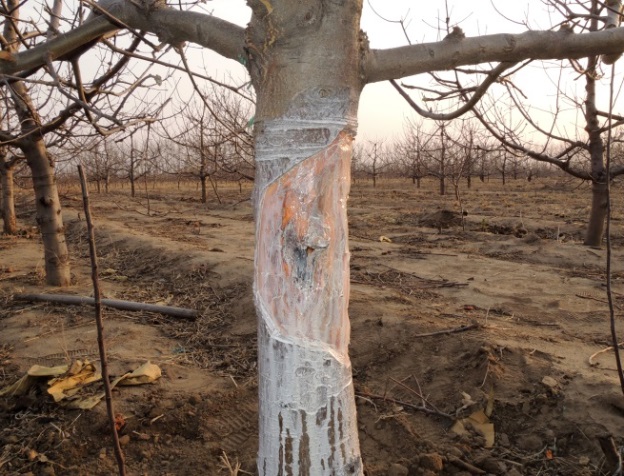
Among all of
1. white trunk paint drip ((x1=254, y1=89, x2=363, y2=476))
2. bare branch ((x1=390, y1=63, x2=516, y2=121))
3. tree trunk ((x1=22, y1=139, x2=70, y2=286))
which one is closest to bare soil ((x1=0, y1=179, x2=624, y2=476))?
tree trunk ((x1=22, y1=139, x2=70, y2=286))

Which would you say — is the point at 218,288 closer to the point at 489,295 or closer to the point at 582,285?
the point at 489,295

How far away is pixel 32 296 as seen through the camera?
466cm

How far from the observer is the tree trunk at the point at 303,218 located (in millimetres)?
1325

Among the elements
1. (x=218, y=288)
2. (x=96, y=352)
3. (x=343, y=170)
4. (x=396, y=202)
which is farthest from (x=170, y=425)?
(x=396, y=202)

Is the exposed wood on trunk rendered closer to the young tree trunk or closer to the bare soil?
the bare soil

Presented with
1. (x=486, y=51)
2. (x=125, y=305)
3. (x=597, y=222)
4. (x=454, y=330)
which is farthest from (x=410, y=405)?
(x=597, y=222)

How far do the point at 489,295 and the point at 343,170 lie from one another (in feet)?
12.2

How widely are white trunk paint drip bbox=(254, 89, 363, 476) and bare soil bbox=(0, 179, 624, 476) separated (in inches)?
25.6

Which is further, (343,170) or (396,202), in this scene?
(396,202)

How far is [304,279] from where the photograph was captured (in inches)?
52.9

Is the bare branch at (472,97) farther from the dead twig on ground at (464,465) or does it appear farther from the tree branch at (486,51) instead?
the dead twig on ground at (464,465)

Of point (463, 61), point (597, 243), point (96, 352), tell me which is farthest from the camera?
point (597, 243)

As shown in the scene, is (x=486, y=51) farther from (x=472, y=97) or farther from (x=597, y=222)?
(x=597, y=222)

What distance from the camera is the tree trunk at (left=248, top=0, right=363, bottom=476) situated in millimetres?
1325
